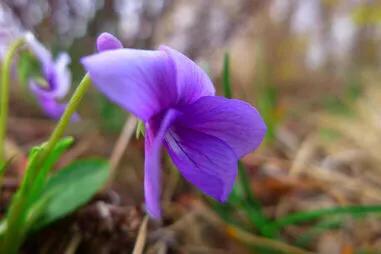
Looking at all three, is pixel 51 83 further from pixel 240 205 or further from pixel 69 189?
pixel 240 205

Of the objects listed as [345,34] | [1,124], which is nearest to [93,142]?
[1,124]

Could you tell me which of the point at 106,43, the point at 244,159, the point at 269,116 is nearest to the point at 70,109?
the point at 106,43

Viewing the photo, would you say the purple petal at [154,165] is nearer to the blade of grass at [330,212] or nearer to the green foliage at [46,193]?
the green foliage at [46,193]

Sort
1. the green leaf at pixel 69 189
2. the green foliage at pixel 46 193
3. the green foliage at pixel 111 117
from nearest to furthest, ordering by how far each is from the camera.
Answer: the green foliage at pixel 46 193, the green leaf at pixel 69 189, the green foliage at pixel 111 117

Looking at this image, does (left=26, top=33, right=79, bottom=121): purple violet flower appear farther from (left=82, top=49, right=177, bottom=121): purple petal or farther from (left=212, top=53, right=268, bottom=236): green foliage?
(left=82, top=49, right=177, bottom=121): purple petal

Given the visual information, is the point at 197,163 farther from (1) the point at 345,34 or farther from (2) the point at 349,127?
(1) the point at 345,34

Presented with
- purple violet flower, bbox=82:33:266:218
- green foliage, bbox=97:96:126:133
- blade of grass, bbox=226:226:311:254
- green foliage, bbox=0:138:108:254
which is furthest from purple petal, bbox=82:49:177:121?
green foliage, bbox=97:96:126:133

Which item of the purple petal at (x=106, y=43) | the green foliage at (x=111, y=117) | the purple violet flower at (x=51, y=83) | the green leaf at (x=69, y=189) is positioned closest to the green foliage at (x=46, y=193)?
the green leaf at (x=69, y=189)
